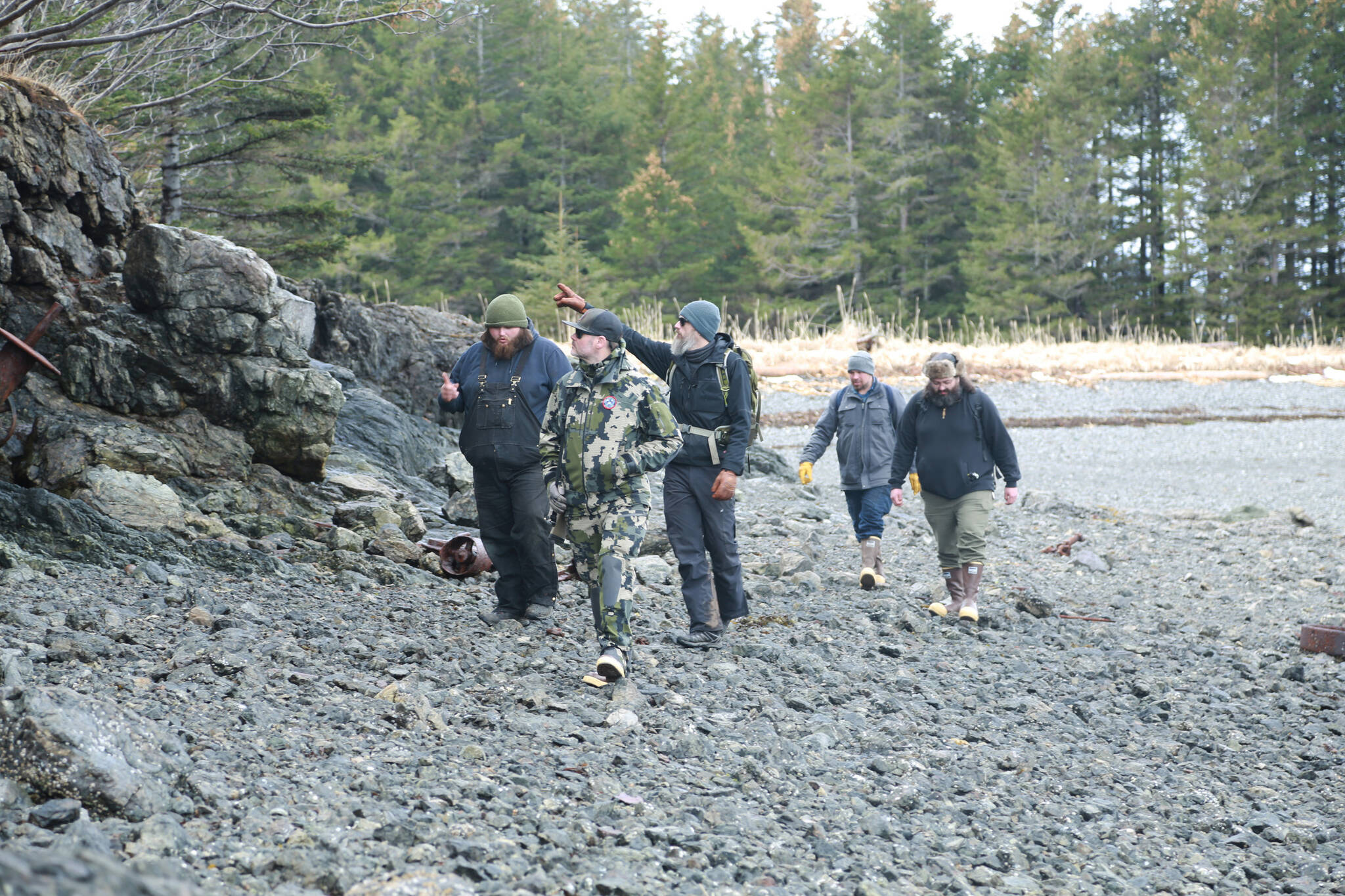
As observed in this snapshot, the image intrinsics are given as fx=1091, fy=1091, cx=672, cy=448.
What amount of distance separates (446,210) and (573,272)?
677 cm

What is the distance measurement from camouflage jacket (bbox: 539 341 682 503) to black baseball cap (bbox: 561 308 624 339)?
103mm

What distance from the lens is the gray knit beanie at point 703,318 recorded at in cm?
635

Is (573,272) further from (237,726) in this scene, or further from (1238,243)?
(237,726)

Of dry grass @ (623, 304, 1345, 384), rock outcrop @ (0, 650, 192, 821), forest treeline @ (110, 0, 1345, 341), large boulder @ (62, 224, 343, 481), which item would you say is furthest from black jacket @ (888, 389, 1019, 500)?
forest treeline @ (110, 0, 1345, 341)

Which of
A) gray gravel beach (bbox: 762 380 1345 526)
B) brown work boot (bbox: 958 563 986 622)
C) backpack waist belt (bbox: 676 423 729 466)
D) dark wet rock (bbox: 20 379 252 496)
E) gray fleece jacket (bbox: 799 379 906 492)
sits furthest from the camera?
gray gravel beach (bbox: 762 380 1345 526)

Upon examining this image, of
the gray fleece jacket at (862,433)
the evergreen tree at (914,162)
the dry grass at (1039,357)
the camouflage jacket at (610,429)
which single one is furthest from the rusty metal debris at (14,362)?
the evergreen tree at (914,162)

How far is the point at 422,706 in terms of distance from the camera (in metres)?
4.78

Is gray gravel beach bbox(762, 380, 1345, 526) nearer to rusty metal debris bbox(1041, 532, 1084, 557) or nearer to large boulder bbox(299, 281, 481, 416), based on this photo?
rusty metal debris bbox(1041, 532, 1084, 557)

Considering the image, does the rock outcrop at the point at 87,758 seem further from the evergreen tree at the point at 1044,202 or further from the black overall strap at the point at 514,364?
the evergreen tree at the point at 1044,202

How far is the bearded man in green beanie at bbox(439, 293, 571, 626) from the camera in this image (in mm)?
6492

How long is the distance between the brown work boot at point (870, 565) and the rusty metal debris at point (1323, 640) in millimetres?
2979

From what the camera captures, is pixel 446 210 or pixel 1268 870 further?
pixel 446 210

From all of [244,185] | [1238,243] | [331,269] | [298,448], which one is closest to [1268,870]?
[298,448]

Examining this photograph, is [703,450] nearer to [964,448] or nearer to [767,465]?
[964,448]
